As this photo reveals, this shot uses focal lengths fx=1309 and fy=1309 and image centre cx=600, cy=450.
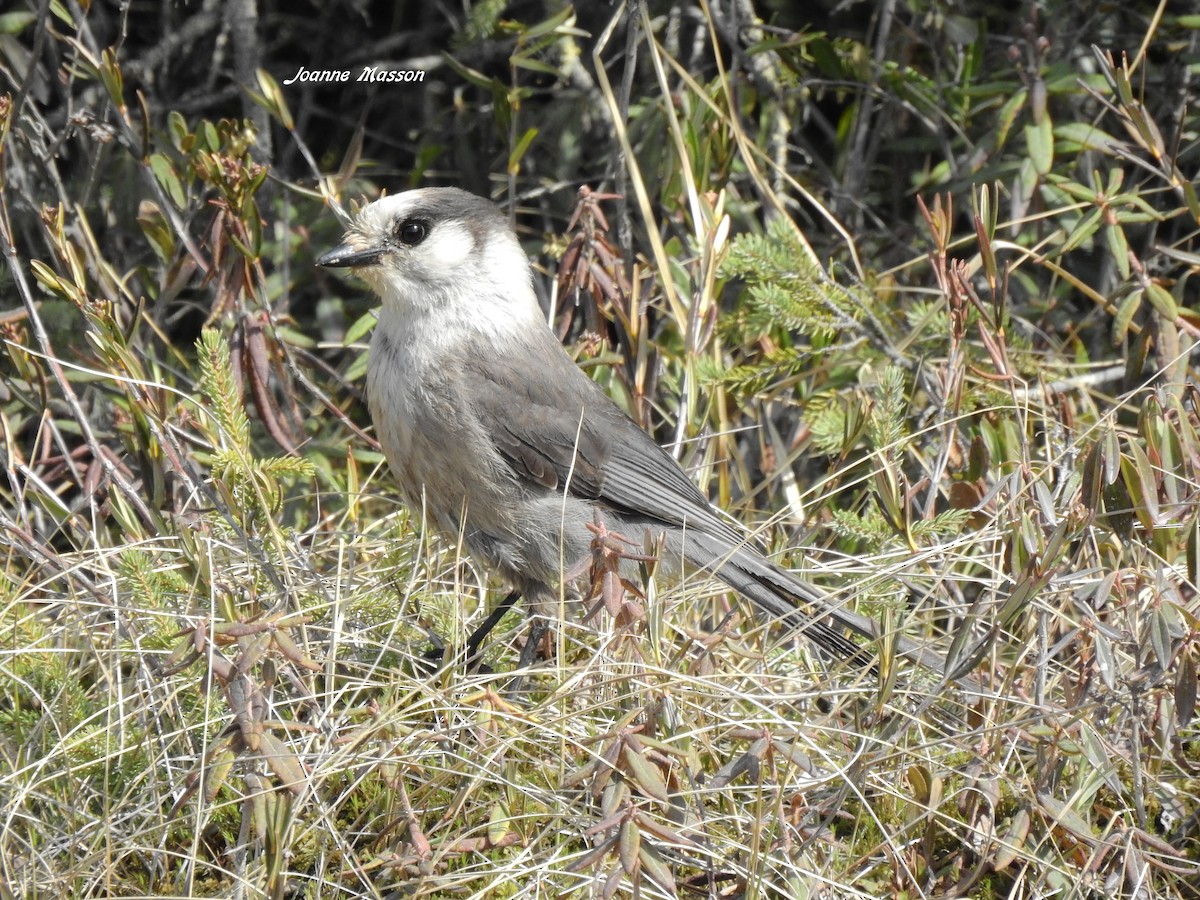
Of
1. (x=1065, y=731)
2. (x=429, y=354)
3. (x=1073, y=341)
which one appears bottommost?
(x=1073, y=341)

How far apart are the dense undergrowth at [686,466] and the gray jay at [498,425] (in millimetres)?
139

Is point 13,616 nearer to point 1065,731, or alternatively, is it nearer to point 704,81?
point 1065,731

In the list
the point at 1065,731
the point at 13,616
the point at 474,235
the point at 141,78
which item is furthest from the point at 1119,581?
the point at 141,78

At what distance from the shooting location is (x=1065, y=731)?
92.7 inches

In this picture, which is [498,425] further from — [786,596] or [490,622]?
[786,596]

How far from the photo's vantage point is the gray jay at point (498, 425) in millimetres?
3074

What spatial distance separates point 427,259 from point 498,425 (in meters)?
0.48

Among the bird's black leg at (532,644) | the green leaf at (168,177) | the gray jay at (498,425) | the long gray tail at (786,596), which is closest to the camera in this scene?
the long gray tail at (786,596)

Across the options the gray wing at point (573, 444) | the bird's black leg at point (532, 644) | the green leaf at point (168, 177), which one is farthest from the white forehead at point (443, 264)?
the bird's black leg at point (532, 644)

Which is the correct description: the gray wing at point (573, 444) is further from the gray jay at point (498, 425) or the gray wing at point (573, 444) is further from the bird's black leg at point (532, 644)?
the bird's black leg at point (532, 644)

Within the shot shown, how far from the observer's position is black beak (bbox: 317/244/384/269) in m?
3.22

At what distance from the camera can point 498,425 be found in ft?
10.3

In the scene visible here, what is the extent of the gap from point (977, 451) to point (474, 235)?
Answer: 1367 mm

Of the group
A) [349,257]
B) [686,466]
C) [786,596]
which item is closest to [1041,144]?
[686,466]
